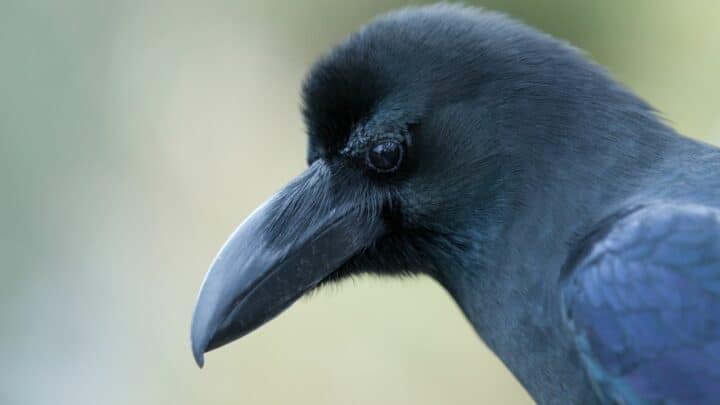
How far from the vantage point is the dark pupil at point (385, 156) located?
340 cm

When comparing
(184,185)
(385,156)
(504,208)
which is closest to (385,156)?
(385,156)

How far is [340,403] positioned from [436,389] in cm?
69

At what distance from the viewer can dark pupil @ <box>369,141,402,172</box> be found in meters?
3.40

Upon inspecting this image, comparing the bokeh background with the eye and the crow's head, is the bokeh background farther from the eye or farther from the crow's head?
the eye

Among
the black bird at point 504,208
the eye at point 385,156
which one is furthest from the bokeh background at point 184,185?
the eye at point 385,156

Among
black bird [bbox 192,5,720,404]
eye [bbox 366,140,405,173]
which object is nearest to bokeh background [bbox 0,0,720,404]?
black bird [bbox 192,5,720,404]

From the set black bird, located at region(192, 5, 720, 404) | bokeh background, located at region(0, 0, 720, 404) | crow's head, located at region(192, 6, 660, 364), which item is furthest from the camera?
bokeh background, located at region(0, 0, 720, 404)

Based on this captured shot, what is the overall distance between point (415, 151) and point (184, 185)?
5656mm

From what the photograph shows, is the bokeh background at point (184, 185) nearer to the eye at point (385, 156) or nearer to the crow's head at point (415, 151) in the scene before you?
the crow's head at point (415, 151)

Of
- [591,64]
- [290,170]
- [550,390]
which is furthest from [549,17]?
[550,390]

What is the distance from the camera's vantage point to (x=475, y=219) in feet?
11.0

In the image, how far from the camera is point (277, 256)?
3426mm

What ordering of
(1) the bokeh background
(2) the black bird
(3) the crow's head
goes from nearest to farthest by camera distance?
1. (2) the black bird
2. (3) the crow's head
3. (1) the bokeh background

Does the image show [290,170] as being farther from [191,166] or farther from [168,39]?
[168,39]
